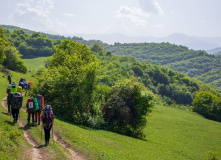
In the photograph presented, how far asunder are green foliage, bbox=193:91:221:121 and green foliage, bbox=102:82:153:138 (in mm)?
63695

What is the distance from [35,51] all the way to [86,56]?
421 ft

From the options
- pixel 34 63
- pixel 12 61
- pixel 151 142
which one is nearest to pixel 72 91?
pixel 151 142

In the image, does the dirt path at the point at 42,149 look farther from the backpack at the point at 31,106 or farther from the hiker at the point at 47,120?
the backpack at the point at 31,106

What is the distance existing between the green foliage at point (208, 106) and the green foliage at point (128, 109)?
63.7 meters

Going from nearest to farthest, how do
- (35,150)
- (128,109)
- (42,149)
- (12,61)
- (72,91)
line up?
1. (35,150)
2. (42,149)
3. (72,91)
4. (128,109)
5. (12,61)

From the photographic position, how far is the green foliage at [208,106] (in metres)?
87.5

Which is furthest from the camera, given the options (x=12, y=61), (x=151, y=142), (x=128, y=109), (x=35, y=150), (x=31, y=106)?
(x=12, y=61)

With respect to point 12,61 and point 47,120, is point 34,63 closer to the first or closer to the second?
point 12,61

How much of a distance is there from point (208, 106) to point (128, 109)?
69.0 m

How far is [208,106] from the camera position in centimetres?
9094

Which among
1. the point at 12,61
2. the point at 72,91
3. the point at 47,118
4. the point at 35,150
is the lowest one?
the point at 35,150

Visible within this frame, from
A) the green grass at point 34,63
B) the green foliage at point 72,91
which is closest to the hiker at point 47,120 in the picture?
the green foliage at point 72,91

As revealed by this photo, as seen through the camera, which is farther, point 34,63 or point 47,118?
point 34,63

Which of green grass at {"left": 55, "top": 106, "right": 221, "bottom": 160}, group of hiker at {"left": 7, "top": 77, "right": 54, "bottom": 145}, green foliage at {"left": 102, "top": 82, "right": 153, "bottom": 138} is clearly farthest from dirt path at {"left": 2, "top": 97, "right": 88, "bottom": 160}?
green foliage at {"left": 102, "top": 82, "right": 153, "bottom": 138}
